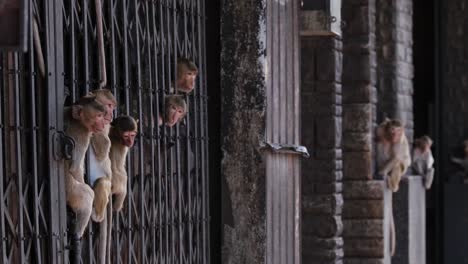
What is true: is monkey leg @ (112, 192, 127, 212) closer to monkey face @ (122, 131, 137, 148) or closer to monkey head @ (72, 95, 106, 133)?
monkey face @ (122, 131, 137, 148)

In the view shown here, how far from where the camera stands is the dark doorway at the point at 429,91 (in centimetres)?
1939

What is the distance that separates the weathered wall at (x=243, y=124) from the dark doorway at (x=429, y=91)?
31.8 ft

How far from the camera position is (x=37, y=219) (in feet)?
23.0

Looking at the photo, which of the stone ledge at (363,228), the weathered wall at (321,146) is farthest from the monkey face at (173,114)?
the stone ledge at (363,228)

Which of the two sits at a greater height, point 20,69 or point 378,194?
point 20,69

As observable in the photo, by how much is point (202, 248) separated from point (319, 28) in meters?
3.30

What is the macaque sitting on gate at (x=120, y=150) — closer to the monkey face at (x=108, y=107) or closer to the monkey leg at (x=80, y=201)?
the monkey face at (x=108, y=107)

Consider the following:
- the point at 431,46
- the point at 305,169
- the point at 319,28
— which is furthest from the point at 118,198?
the point at 431,46

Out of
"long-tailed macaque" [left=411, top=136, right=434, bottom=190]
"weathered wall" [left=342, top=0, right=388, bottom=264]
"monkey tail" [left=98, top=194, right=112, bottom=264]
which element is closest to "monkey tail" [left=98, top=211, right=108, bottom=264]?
"monkey tail" [left=98, top=194, right=112, bottom=264]

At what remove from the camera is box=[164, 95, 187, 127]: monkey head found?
8.71m

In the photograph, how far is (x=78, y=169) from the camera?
292 inches

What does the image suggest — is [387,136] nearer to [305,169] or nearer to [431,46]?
[305,169]

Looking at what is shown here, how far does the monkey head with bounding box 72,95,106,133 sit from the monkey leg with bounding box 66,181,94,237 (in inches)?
12.6

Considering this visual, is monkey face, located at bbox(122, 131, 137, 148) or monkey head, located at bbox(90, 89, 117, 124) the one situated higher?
monkey head, located at bbox(90, 89, 117, 124)
